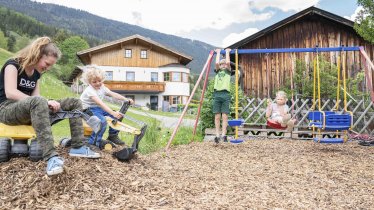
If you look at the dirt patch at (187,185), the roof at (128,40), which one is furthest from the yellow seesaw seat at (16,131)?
the roof at (128,40)

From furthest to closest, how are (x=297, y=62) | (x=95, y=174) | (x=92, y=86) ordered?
(x=297, y=62) < (x=92, y=86) < (x=95, y=174)

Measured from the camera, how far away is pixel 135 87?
1442 inches

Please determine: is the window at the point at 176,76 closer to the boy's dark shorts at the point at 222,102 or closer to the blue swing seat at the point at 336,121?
the boy's dark shorts at the point at 222,102

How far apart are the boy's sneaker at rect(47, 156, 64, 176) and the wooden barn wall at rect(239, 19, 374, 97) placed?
37.1ft

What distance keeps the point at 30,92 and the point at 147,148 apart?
321 cm

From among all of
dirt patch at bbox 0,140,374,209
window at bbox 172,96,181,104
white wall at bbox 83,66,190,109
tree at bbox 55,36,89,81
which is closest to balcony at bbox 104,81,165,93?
white wall at bbox 83,66,190,109

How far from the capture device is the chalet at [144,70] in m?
36.7

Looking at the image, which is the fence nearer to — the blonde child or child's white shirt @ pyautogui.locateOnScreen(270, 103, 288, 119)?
child's white shirt @ pyautogui.locateOnScreen(270, 103, 288, 119)

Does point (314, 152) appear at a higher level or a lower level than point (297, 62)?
lower

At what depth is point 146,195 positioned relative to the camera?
3.55 m

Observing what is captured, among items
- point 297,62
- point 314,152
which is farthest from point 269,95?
point 314,152

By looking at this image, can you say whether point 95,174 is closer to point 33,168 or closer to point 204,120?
point 33,168

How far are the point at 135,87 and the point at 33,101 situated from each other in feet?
109

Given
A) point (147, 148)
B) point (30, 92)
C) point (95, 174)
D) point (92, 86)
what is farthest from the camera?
point (147, 148)
